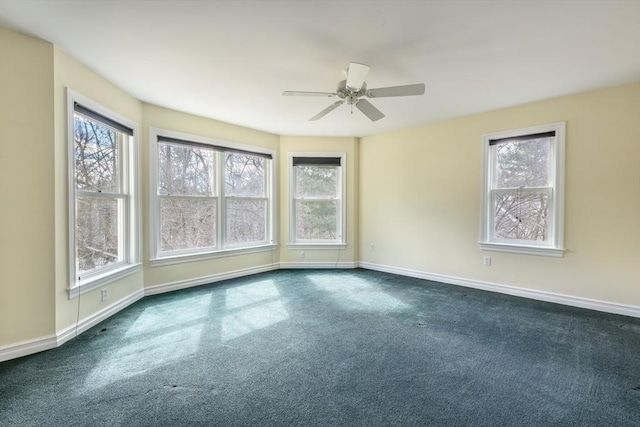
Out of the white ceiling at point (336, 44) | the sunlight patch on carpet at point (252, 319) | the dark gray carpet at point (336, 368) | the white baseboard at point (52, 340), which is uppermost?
the white ceiling at point (336, 44)

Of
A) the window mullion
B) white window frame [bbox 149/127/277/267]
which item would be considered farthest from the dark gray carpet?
the window mullion

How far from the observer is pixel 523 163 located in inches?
149

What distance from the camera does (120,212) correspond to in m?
3.38

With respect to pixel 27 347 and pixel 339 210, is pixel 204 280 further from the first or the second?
pixel 339 210

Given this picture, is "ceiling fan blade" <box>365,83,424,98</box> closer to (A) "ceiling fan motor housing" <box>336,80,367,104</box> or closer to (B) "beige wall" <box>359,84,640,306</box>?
(A) "ceiling fan motor housing" <box>336,80,367,104</box>

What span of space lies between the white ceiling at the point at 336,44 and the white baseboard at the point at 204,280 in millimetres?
2389

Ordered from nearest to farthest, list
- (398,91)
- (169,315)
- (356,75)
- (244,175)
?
(356,75) → (398,91) → (169,315) → (244,175)

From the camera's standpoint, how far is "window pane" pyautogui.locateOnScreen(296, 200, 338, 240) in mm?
5285

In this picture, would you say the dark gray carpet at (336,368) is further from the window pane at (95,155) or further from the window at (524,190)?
the window pane at (95,155)

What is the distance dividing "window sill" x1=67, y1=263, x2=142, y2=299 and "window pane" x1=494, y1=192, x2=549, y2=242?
4669 millimetres

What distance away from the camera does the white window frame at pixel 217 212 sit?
376 centimetres

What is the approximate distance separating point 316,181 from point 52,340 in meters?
3.95

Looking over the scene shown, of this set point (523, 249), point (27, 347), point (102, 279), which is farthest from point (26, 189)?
point (523, 249)

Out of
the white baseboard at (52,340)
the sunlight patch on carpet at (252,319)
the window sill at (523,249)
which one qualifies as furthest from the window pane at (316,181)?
the white baseboard at (52,340)
